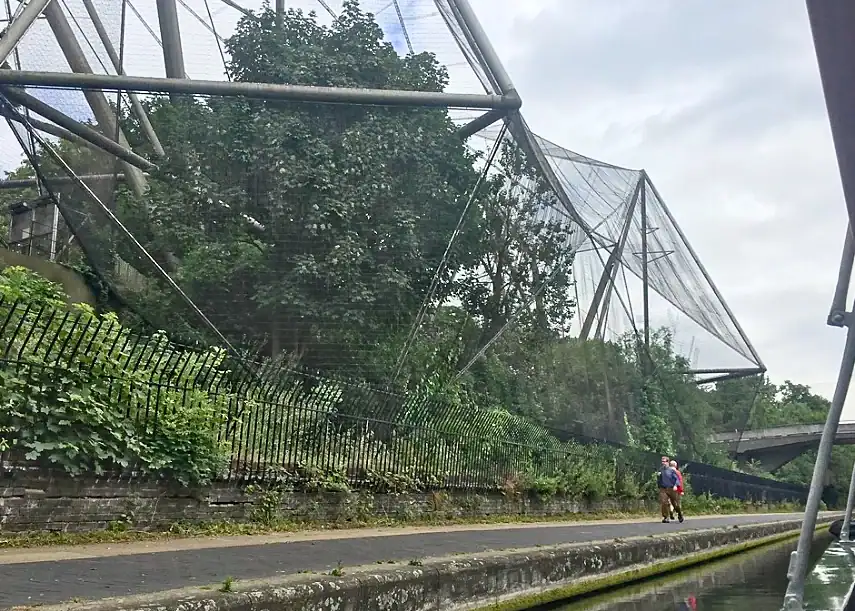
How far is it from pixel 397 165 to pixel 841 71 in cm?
1397

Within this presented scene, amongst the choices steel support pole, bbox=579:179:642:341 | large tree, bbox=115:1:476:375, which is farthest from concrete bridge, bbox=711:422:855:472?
large tree, bbox=115:1:476:375

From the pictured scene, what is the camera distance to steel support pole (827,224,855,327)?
8.36 ft

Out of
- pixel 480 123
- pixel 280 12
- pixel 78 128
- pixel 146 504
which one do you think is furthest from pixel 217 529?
pixel 280 12

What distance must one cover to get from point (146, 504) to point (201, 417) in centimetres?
102

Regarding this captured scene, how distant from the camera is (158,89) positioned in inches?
536

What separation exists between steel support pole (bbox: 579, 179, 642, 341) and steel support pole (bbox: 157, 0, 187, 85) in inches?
412

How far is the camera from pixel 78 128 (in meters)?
14.2

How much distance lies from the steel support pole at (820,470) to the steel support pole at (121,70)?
46.2ft

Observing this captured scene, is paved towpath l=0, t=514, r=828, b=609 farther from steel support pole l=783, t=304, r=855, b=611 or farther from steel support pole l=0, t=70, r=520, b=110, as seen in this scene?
steel support pole l=0, t=70, r=520, b=110

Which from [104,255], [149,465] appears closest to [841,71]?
[149,465]

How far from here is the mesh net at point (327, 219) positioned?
14148 millimetres

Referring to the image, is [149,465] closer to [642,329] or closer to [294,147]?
[294,147]

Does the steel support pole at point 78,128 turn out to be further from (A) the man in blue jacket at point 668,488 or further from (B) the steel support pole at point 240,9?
(A) the man in blue jacket at point 668,488

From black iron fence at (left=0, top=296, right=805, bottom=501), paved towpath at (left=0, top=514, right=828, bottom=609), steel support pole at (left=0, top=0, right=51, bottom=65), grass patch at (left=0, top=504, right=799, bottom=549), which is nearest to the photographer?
paved towpath at (left=0, top=514, right=828, bottom=609)
